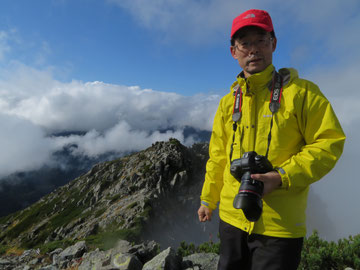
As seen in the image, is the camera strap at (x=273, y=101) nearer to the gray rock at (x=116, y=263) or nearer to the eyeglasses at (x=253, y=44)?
the eyeglasses at (x=253, y=44)

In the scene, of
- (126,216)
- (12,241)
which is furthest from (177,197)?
(12,241)

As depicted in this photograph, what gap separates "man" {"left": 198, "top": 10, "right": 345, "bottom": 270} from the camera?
2816 mm

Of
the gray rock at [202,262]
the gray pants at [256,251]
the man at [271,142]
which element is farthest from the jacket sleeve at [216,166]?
the gray rock at [202,262]

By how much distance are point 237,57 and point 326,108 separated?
59.8 inches

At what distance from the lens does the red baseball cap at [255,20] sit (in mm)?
3407

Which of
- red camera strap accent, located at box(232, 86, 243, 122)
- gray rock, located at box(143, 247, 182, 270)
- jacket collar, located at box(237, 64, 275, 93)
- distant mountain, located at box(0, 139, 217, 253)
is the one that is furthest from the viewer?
distant mountain, located at box(0, 139, 217, 253)

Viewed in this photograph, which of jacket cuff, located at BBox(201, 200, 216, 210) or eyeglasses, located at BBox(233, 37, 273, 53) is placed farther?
jacket cuff, located at BBox(201, 200, 216, 210)

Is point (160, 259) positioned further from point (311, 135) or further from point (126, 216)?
point (126, 216)

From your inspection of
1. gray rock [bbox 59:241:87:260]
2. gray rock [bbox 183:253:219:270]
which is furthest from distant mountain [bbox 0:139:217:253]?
gray rock [bbox 183:253:219:270]

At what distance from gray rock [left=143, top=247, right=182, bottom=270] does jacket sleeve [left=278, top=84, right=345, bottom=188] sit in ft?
18.0

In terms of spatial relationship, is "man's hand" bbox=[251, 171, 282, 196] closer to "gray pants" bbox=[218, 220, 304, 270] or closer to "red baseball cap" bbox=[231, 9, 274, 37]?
"gray pants" bbox=[218, 220, 304, 270]

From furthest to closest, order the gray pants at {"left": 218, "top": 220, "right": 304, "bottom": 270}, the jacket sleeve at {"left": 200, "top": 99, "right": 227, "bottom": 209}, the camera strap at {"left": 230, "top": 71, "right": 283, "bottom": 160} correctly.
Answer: the jacket sleeve at {"left": 200, "top": 99, "right": 227, "bottom": 209} → the camera strap at {"left": 230, "top": 71, "right": 283, "bottom": 160} → the gray pants at {"left": 218, "top": 220, "right": 304, "bottom": 270}

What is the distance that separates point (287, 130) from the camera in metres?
3.10

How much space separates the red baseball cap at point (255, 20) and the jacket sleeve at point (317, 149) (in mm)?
1253
